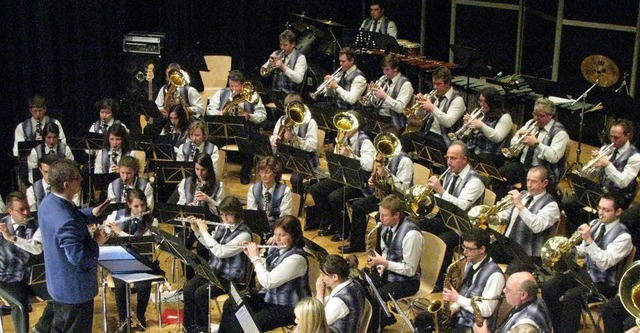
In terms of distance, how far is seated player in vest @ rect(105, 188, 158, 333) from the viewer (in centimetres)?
866

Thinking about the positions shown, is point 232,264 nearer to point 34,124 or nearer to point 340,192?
point 340,192

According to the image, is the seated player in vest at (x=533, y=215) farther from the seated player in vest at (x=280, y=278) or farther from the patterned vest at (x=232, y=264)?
the patterned vest at (x=232, y=264)

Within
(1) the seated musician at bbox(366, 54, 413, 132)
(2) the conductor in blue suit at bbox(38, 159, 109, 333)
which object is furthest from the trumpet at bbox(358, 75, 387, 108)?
(2) the conductor in blue suit at bbox(38, 159, 109, 333)

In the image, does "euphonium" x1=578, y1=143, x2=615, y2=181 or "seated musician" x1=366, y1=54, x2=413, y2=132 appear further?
"seated musician" x1=366, y1=54, x2=413, y2=132

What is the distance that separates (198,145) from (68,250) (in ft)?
12.0

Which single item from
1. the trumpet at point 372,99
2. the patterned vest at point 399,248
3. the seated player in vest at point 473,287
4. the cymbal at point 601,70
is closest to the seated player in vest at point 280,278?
the patterned vest at point 399,248

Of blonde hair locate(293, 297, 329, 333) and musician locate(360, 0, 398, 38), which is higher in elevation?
musician locate(360, 0, 398, 38)

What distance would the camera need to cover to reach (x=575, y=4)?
13086mm

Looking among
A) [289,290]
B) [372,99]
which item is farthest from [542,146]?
[289,290]

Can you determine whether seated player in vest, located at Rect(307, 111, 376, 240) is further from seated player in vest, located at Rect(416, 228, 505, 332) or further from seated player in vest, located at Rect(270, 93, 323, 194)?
seated player in vest, located at Rect(416, 228, 505, 332)

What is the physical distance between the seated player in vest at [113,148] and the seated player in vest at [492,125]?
351 centimetres

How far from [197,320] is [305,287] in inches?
45.6

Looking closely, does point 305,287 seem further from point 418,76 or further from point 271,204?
point 418,76

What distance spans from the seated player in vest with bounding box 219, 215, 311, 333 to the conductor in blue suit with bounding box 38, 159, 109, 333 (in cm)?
108
